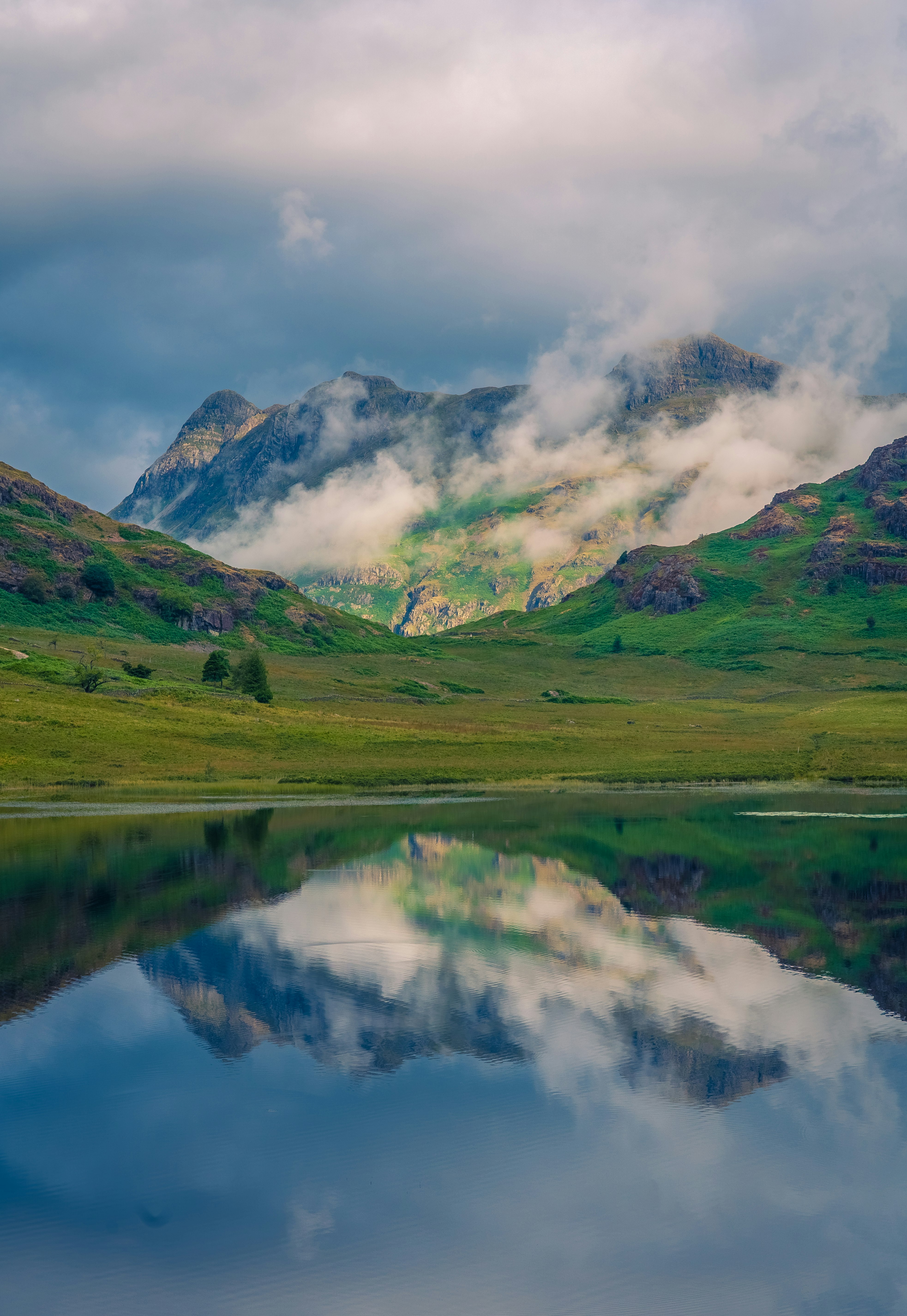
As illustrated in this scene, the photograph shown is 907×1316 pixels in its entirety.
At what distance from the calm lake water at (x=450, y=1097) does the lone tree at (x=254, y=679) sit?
3950 inches

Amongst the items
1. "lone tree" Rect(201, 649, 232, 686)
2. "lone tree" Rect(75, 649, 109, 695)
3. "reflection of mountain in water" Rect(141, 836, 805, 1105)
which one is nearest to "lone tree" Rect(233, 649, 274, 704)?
"lone tree" Rect(201, 649, 232, 686)

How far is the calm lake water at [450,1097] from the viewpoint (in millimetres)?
16016

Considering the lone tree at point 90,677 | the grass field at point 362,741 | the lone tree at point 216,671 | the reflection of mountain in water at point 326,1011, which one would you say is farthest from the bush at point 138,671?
the reflection of mountain in water at point 326,1011

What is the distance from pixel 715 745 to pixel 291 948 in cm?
10327

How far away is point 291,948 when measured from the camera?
→ 118 ft

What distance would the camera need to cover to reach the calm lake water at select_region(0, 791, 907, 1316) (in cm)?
1602

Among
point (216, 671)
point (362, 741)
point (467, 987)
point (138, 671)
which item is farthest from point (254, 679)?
point (467, 987)

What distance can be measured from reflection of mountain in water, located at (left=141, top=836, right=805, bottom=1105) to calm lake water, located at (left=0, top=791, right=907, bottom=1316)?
0.48 feet

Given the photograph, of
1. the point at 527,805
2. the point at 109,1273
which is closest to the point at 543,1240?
the point at 109,1273

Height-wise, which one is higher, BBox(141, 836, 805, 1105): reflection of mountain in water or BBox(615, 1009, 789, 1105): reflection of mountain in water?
BBox(615, 1009, 789, 1105): reflection of mountain in water

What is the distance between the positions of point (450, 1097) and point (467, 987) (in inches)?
353

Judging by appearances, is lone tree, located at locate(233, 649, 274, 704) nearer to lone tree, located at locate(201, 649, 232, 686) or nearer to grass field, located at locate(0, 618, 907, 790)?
grass field, located at locate(0, 618, 907, 790)

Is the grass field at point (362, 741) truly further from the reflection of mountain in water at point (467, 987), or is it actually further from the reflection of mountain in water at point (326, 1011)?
the reflection of mountain in water at point (326, 1011)

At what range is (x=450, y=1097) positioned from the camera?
22.7 metres
